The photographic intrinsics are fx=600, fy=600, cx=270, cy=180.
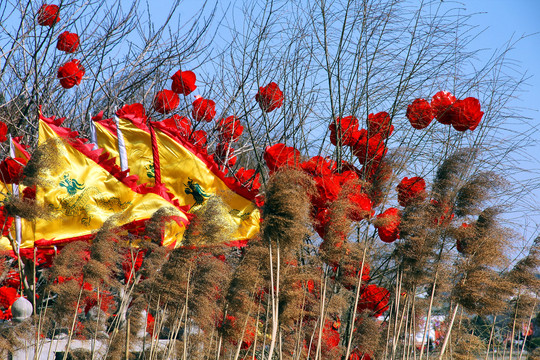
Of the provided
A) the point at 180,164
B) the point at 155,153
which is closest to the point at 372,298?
the point at 180,164

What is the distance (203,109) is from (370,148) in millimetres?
2973

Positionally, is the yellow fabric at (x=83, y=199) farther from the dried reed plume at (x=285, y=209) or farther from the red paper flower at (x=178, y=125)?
the dried reed plume at (x=285, y=209)

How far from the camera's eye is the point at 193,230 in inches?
95.0

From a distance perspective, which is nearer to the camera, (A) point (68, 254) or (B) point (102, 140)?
(A) point (68, 254)

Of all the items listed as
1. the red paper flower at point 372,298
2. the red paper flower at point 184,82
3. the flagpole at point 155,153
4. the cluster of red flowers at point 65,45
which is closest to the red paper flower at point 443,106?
the red paper flower at point 372,298

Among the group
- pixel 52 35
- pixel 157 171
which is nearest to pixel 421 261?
pixel 157 171

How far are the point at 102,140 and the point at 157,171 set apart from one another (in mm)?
753

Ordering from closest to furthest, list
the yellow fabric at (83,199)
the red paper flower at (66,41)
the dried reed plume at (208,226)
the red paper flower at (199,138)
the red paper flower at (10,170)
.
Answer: the dried reed plume at (208,226) → the red paper flower at (10,170) → the yellow fabric at (83,199) → the red paper flower at (66,41) → the red paper flower at (199,138)

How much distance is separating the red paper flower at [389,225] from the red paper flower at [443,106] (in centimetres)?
81

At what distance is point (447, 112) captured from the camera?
11.2 feet

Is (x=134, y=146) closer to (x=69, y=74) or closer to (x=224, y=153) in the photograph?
(x=69, y=74)

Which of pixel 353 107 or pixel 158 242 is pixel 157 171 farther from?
pixel 158 242

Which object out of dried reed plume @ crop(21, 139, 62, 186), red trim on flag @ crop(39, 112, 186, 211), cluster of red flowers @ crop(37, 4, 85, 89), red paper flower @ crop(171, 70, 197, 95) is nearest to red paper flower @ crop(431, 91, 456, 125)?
dried reed plume @ crop(21, 139, 62, 186)

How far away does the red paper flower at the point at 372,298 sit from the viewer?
3287mm
